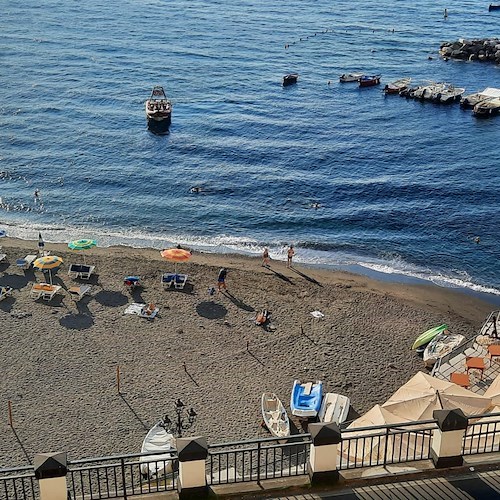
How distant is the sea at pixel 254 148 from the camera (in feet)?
151

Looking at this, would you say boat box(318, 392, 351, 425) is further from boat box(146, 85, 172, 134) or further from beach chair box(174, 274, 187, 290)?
boat box(146, 85, 172, 134)

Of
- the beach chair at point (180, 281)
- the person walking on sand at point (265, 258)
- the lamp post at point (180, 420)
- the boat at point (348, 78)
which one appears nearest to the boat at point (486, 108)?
the boat at point (348, 78)

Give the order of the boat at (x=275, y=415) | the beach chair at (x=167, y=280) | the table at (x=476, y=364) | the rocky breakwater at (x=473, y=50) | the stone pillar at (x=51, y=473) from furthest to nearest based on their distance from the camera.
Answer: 1. the rocky breakwater at (x=473, y=50)
2. the beach chair at (x=167, y=280)
3. the table at (x=476, y=364)
4. the boat at (x=275, y=415)
5. the stone pillar at (x=51, y=473)

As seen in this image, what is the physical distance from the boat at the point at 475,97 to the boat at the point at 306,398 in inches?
2004

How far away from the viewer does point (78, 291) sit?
35562mm

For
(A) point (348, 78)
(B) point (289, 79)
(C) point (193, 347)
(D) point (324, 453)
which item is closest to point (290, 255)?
(C) point (193, 347)

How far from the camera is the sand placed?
1045 inches

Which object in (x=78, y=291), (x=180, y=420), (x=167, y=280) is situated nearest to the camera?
(x=180, y=420)

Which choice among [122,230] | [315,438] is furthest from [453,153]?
[315,438]

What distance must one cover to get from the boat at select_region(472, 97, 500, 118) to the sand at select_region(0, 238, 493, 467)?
1386 inches

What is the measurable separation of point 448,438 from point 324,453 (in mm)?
2667

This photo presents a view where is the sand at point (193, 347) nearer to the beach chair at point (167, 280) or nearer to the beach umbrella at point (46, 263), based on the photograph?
the beach chair at point (167, 280)

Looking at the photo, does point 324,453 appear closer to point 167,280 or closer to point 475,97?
point 167,280

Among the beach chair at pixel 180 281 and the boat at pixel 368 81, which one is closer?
the beach chair at pixel 180 281
